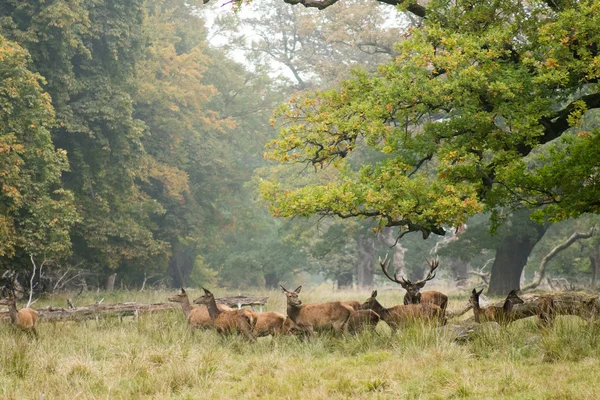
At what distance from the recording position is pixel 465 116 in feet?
39.6

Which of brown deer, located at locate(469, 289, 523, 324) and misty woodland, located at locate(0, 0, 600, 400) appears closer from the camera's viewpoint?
misty woodland, located at locate(0, 0, 600, 400)

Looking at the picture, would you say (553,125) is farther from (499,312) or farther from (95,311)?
(95,311)

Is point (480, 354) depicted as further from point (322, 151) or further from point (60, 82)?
point (60, 82)

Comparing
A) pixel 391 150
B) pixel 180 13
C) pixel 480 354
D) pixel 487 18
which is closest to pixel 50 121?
pixel 391 150

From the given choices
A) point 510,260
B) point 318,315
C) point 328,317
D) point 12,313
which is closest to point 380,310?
point 328,317

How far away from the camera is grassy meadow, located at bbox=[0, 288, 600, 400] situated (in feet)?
26.1

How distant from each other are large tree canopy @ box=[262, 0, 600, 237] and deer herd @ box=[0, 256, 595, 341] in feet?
4.73

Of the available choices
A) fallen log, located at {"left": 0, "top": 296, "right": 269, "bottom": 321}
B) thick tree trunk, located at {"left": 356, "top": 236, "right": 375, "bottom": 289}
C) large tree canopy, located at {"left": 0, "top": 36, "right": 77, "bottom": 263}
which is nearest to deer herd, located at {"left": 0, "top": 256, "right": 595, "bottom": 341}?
fallen log, located at {"left": 0, "top": 296, "right": 269, "bottom": 321}

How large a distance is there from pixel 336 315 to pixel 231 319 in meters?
2.03

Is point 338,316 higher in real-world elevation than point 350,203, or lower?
lower

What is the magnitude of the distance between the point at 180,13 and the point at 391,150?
29.0 meters

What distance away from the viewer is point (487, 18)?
41.8ft

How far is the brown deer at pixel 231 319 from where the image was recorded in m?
12.2

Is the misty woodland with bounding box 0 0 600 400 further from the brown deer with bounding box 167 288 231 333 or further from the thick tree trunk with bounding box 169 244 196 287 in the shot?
the thick tree trunk with bounding box 169 244 196 287
